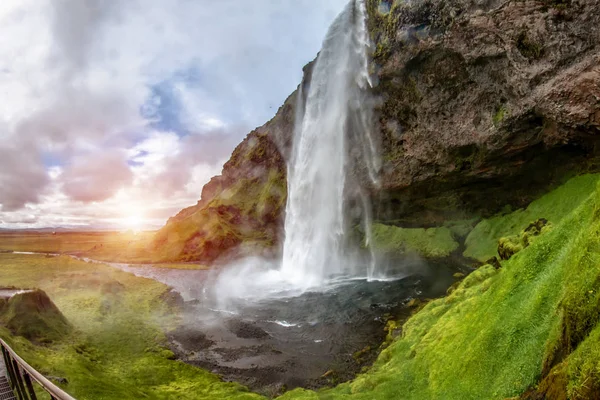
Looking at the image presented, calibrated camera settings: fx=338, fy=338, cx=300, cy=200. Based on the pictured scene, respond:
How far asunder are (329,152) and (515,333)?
52.6 metres

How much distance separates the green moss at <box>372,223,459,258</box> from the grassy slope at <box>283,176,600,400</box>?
39872mm

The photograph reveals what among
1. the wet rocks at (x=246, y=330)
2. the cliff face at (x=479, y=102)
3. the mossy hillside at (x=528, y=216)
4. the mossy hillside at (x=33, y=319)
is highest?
the cliff face at (x=479, y=102)

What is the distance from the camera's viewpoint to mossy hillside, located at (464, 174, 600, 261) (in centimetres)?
3866

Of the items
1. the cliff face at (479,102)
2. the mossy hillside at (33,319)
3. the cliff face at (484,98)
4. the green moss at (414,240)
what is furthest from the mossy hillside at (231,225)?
the mossy hillside at (33,319)

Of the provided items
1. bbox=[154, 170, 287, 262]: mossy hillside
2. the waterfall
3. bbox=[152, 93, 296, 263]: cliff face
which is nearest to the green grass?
the waterfall

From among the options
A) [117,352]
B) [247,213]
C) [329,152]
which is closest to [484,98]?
[329,152]

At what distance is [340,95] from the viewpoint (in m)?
59.0

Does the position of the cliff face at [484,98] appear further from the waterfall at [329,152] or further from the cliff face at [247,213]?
the cliff face at [247,213]

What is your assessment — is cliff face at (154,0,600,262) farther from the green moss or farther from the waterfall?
the waterfall

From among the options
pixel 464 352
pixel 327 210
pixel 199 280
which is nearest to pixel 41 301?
pixel 199 280

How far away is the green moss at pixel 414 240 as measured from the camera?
183 feet

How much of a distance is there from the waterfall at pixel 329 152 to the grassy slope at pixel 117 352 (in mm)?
24618

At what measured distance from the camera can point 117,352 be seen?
85.5 ft

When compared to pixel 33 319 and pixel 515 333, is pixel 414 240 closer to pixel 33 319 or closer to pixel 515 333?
pixel 515 333
